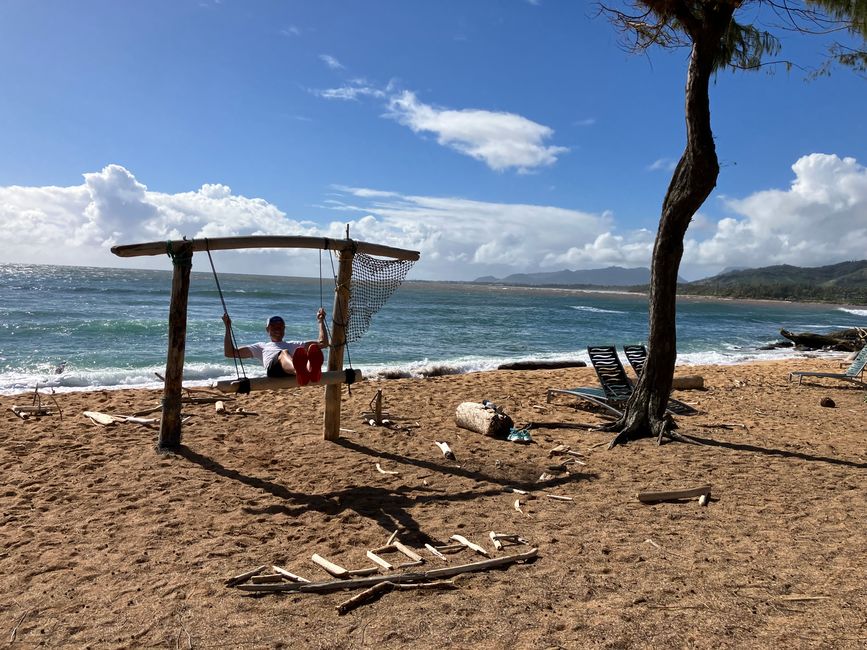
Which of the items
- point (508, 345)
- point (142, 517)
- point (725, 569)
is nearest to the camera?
point (725, 569)

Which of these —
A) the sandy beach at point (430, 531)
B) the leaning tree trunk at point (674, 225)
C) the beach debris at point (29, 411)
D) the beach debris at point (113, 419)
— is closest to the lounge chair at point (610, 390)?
the sandy beach at point (430, 531)

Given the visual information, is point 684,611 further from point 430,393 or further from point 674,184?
point 430,393

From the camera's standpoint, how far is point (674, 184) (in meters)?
6.25

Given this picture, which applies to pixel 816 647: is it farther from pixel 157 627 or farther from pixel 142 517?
pixel 142 517

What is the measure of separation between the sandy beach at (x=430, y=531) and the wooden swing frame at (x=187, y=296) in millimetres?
337

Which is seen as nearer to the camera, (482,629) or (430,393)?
(482,629)

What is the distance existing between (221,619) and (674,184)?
5.90 meters

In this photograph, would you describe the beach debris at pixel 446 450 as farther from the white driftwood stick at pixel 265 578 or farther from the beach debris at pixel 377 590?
the white driftwood stick at pixel 265 578

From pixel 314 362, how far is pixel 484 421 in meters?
2.59

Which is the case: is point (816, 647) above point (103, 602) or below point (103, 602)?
above

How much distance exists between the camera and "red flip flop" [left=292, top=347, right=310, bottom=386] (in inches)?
202

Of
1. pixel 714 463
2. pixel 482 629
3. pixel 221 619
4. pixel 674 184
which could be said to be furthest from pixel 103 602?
pixel 674 184

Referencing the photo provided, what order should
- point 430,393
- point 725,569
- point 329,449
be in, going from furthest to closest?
point 430,393
point 329,449
point 725,569

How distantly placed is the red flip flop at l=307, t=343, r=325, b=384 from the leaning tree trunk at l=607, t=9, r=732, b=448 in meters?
3.47
